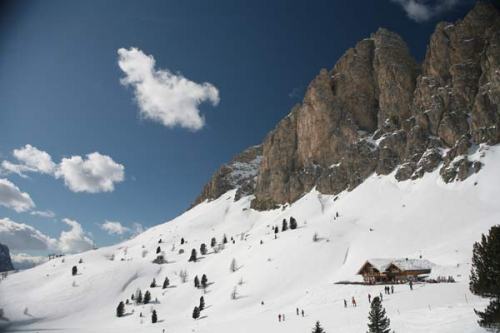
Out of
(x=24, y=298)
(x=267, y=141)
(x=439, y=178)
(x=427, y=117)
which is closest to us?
(x=24, y=298)

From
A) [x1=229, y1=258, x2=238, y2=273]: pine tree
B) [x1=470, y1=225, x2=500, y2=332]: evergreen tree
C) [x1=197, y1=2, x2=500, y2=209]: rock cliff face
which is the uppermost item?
[x1=197, y1=2, x2=500, y2=209]: rock cliff face

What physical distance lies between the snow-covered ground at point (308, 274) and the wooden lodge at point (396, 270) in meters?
1.89

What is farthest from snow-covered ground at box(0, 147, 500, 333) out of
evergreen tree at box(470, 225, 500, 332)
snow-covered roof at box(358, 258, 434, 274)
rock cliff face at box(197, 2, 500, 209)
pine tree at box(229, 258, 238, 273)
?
rock cliff face at box(197, 2, 500, 209)

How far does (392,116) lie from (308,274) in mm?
79149

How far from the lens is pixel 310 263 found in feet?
256

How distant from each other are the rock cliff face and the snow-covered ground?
7.69 m

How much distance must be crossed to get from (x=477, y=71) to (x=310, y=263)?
266 ft

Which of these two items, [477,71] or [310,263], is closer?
[310,263]

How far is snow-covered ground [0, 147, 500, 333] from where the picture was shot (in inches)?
1629

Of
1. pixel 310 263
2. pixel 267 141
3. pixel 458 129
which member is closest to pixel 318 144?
pixel 267 141

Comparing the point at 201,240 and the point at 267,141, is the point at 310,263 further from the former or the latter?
the point at 267,141

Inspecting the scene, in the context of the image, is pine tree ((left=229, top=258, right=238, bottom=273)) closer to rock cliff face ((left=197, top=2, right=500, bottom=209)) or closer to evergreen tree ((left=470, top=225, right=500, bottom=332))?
rock cliff face ((left=197, top=2, right=500, bottom=209))

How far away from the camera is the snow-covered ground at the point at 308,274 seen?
41375 mm

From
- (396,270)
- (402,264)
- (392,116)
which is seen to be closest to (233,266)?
(396,270)
